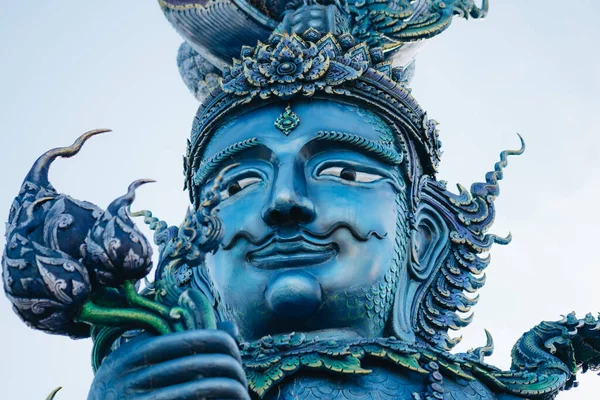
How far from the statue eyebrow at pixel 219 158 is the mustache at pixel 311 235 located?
0.56m

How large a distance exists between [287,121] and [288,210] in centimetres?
69

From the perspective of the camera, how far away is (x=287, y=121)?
7.29m

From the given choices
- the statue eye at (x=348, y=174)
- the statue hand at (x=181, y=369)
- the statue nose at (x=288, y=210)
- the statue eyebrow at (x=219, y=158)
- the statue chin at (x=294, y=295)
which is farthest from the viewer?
the statue eyebrow at (x=219, y=158)

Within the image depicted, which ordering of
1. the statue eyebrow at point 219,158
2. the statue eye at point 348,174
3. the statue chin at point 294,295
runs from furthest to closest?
the statue eyebrow at point 219,158
the statue eye at point 348,174
the statue chin at point 294,295

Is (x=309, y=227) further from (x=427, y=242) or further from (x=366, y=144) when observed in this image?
(x=427, y=242)

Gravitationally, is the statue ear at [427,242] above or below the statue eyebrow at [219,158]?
below

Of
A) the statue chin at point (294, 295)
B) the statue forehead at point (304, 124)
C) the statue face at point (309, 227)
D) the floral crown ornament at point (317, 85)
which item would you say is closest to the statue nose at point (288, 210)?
the statue face at point (309, 227)

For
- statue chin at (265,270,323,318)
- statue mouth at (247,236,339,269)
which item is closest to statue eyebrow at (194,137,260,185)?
statue mouth at (247,236,339,269)

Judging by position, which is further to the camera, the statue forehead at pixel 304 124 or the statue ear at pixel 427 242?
the statue ear at pixel 427 242

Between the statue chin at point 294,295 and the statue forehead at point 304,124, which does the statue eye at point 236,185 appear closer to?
the statue forehead at point 304,124

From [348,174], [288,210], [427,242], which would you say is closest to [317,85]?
[348,174]

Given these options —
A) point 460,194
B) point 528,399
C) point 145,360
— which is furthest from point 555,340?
point 145,360

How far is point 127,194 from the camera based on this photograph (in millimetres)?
5293

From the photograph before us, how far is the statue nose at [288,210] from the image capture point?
6.81 metres
